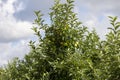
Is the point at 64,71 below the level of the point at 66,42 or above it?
below

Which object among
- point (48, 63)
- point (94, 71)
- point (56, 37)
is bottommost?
point (94, 71)

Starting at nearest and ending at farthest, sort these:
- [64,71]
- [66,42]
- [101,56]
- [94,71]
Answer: [94,71]
[101,56]
[64,71]
[66,42]

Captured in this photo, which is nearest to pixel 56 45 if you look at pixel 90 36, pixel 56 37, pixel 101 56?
pixel 56 37

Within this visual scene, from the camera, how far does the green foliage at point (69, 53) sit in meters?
9.52

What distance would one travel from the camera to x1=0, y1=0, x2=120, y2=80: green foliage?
9523 millimetres

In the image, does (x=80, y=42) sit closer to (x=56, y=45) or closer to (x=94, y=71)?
(x=56, y=45)

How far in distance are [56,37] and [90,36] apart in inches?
45.9

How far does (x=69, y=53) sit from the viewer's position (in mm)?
10680

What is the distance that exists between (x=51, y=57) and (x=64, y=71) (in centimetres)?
76

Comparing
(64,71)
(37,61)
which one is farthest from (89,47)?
(37,61)

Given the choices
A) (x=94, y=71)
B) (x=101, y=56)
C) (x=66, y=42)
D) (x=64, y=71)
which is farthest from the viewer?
(x=66, y=42)

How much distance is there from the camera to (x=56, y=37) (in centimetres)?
1169

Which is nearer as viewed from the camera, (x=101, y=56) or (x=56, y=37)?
(x=101, y=56)

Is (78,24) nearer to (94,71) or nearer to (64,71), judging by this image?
(64,71)
